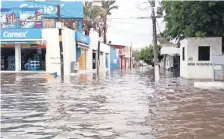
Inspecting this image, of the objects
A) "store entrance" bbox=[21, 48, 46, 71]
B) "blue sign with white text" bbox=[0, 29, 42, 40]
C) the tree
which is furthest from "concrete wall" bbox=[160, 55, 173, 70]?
the tree

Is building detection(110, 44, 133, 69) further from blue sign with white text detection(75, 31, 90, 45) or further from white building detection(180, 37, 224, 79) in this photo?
white building detection(180, 37, 224, 79)

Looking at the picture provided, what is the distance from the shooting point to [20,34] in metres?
38.0

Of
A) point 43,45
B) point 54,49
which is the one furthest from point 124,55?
point 54,49

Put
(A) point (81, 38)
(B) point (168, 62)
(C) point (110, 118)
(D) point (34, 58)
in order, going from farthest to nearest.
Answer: (B) point (168, 62) → (A) point (81, 38) → (D) point (34, 58) → (C) point (110, 118)

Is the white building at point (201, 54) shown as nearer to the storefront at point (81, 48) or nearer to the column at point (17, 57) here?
the storefront at point (81, 48)

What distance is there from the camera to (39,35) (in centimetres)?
3741

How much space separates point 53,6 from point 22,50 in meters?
7.06

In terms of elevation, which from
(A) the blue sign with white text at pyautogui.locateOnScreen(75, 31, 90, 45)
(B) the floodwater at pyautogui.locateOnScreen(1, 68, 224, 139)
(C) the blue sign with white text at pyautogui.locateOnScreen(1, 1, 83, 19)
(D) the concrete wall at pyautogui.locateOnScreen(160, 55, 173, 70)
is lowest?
(B) the floodwater at pyautogui.locateOnScreen(1, 68, 224, 139)

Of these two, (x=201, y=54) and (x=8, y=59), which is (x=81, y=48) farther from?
(x=201, y=54)

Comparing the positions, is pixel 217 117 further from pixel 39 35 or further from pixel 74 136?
pixel 39 35

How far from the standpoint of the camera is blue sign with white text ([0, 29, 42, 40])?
37562 mm

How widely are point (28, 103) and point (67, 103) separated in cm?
133

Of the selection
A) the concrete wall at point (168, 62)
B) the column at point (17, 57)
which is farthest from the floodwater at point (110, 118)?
the concrete wall at point (168, 62)

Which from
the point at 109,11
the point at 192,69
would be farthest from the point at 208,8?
the point at 109,11
